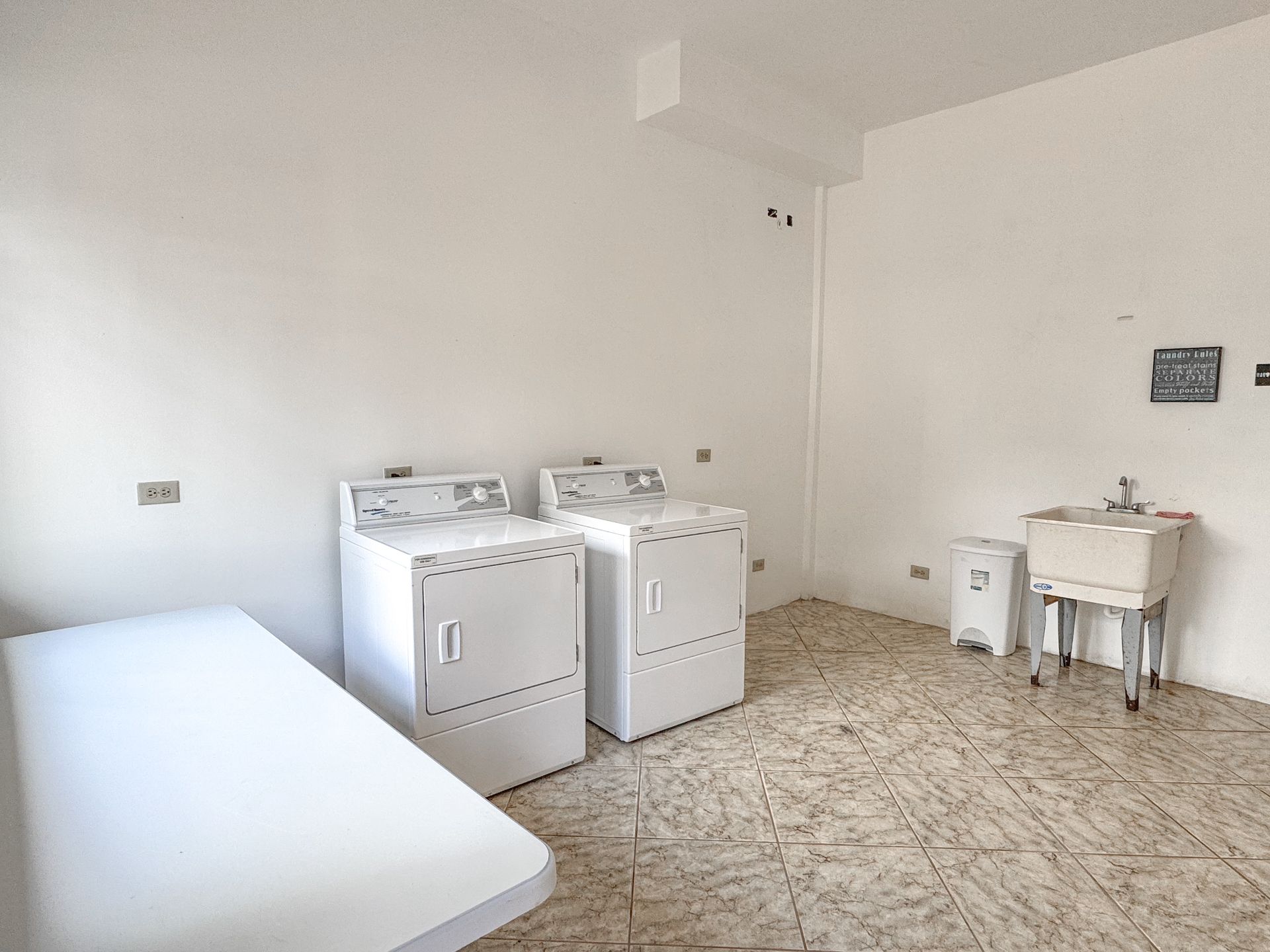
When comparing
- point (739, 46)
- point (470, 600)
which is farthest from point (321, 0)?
point (470, 600)

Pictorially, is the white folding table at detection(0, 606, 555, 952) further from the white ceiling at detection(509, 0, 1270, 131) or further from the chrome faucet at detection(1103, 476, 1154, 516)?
the chrome faucet at detection(1103, 476, 1154, 516)

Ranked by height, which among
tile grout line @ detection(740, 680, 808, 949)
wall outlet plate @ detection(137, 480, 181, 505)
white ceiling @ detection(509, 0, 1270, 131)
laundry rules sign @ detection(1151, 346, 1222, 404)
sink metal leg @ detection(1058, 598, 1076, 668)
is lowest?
tile grout line @ detection(740, 680, 808, 949)

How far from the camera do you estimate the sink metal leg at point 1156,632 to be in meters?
3.26

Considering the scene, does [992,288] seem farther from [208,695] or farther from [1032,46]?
[208,695]

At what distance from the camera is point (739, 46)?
341 centimetres

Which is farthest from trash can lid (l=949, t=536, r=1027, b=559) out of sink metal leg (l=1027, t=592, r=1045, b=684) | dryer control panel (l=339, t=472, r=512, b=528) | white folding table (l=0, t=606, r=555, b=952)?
white folding table (l=0, t=606, r=555, b=952)

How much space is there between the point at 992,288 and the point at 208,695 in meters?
3.99

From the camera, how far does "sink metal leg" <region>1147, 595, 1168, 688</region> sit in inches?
128

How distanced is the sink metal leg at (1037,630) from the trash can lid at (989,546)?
0.98ft

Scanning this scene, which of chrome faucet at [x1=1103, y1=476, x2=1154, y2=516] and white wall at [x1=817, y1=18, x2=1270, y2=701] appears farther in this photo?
chrome faucet at [x1=1103, y1=476, x2=1154, y2=516]

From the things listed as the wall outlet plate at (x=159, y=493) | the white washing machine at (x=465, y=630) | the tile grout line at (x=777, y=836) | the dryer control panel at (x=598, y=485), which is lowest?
the tile grout line at (x=777, y=836)

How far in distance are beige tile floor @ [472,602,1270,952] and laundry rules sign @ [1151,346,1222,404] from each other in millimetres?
1334

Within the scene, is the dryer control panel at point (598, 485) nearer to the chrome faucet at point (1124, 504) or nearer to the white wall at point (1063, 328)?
the white wall at point (1063, 328)

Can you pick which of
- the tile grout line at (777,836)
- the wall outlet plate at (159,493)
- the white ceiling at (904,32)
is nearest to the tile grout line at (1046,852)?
the tile grout line at (777,836)
